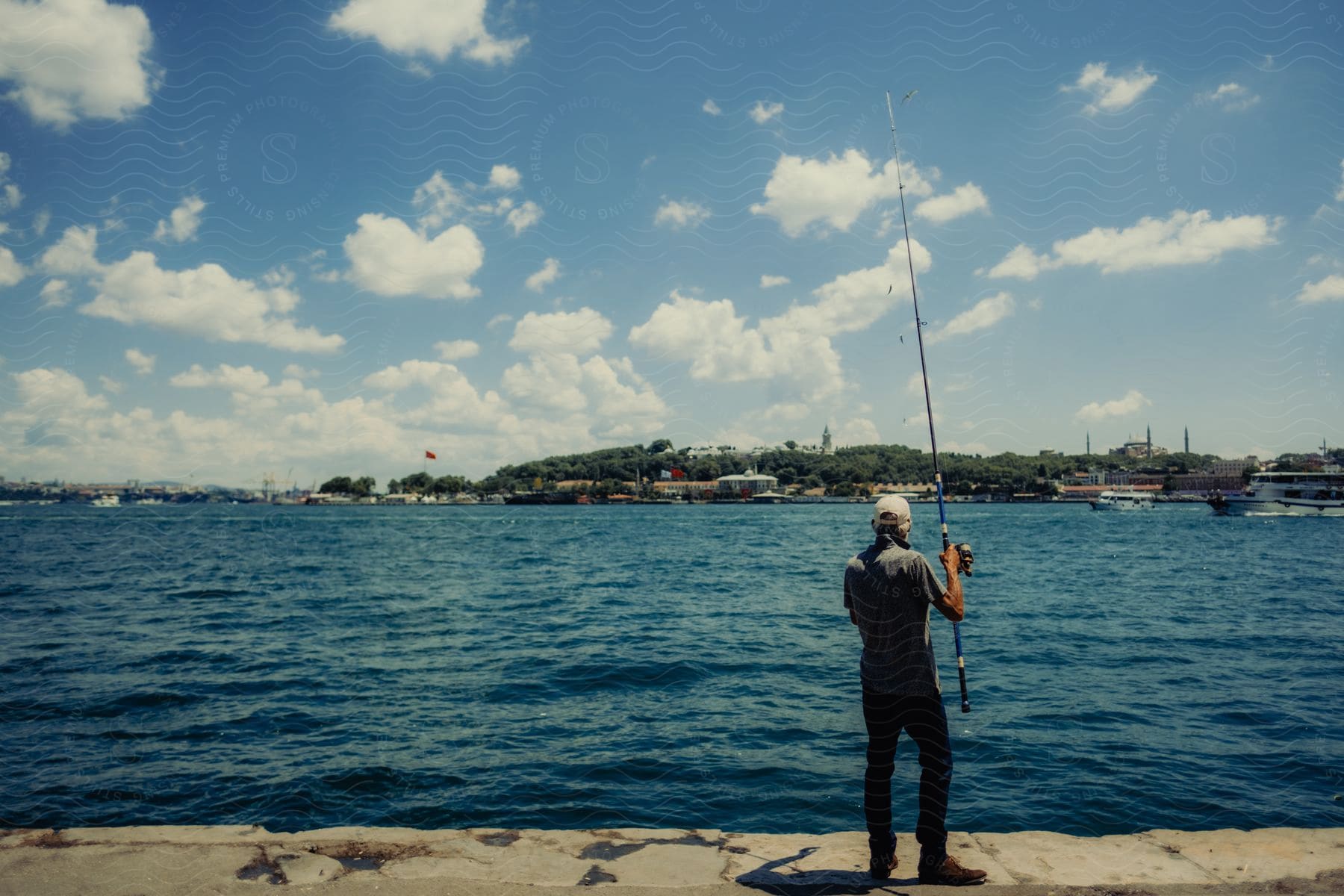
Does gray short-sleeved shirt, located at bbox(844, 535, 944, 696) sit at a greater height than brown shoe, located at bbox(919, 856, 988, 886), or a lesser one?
greater

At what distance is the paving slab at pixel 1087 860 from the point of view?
4.43 meters

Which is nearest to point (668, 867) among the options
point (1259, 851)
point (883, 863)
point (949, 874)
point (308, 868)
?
point (883, 863)

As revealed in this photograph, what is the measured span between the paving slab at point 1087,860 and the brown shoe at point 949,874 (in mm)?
239

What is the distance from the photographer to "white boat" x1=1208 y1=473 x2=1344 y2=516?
82.5 metres

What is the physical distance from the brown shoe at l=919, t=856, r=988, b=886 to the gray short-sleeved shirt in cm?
96

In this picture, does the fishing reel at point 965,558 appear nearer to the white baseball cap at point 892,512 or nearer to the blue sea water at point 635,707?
the white baseball cap at point 892,512

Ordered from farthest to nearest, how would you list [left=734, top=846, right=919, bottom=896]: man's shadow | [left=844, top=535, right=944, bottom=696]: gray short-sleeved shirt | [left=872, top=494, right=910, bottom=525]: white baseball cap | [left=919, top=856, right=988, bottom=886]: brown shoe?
[left=872, top=494, right=910, bottom=525]: white baseball cap → [left=844, top=535, right=944, bottom=696]: gray short-sleeved shirt → [left=919, top=856, right=988, bottom=886]: brown shoe → [left=734, top=846, right=919, bottom=896]: man's shadow

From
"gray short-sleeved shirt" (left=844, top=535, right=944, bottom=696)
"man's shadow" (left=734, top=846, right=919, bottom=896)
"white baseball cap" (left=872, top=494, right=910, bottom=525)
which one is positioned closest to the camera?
"man's shadow" (left=734, top=846, right=919, bottom=896)

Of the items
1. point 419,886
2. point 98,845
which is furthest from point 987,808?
point 98,845

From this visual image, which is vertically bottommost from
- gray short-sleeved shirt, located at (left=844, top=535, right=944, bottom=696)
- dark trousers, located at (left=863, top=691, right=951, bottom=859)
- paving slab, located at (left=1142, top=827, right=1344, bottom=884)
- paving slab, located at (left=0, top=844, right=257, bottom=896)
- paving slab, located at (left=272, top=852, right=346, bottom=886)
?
paving slab, located at (left=1142, top=827, right=1344, bottom=884)

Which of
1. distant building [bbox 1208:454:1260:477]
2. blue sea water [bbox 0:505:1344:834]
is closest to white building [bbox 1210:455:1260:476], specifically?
distant building [bbox 1208:454:1260:477]

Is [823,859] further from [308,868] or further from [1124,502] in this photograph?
[1124,502]

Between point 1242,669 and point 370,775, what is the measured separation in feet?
48.2

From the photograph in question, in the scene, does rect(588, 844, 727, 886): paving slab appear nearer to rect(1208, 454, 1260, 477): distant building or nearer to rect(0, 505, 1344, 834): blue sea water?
rect(0, 505, 1344, 834): blue sea water
